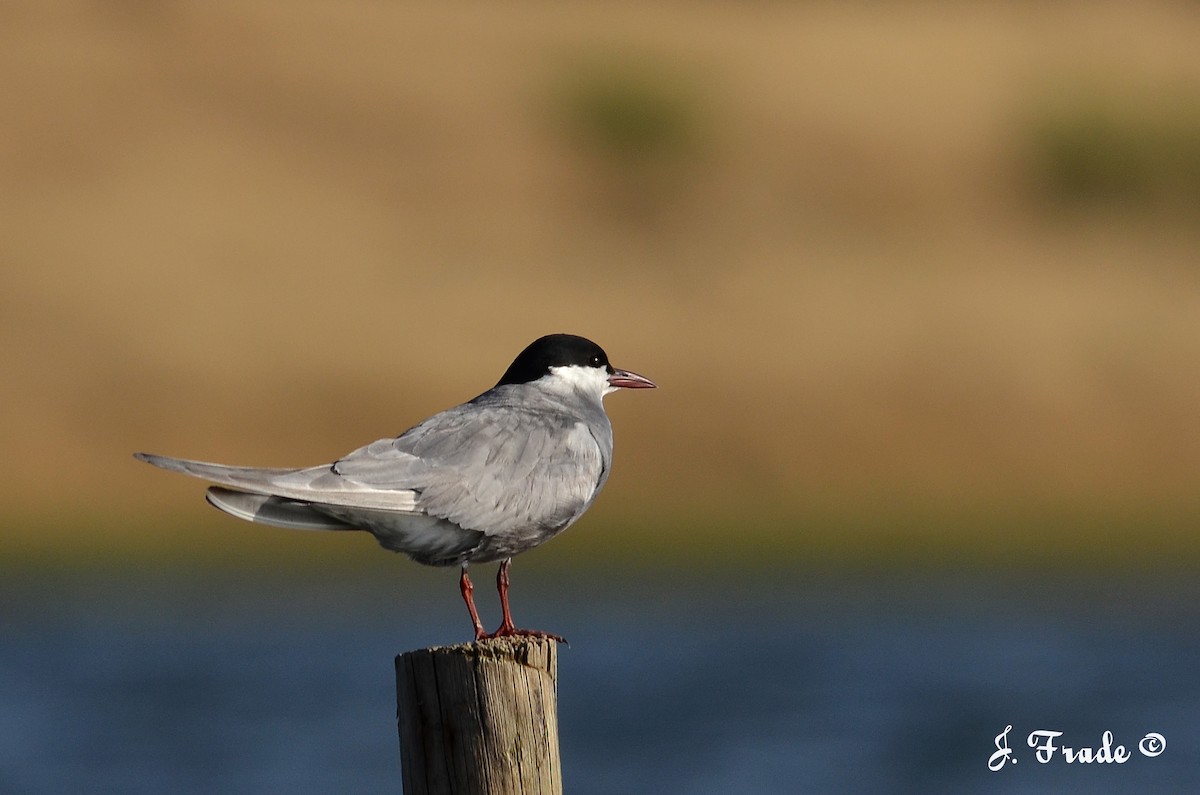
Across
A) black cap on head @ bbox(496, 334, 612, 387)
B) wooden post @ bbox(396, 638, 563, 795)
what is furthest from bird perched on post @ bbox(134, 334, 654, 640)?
wooden post @ bbox(396, 638, 563, 795)

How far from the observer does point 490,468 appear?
6.58 meters

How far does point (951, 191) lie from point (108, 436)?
12.1 meters

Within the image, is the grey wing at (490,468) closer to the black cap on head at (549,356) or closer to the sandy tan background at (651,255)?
the black cap on head at (549,356)

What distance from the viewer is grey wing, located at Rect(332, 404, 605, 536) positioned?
6.42 m

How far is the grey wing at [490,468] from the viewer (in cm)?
642

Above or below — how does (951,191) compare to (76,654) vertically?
above

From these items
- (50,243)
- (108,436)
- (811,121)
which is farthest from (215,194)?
(811,121)

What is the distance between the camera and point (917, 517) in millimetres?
18078

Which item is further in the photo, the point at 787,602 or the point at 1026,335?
the point at 1026,335

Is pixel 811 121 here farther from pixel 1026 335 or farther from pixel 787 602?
pixel 787 602

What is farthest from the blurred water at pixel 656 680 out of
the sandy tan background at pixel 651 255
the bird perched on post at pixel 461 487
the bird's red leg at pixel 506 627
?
the bird perched on post at pixel 461 487
